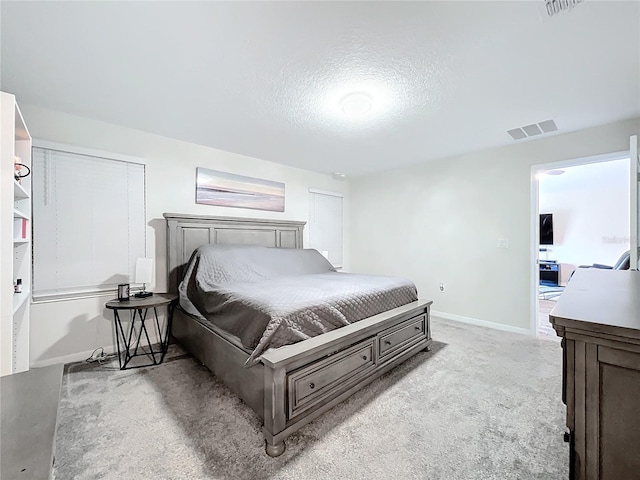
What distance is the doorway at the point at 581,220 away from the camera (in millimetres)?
5801

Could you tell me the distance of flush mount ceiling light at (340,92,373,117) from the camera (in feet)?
7.34

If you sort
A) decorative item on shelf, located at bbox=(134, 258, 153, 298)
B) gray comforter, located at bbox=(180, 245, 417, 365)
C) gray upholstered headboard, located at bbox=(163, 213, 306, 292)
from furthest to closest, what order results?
gray upholstered headboard, located at bbox=(163, 213, 306, 292), decorative item on shelf, located at bbox=(134, 258, 153, 298), gray comforter, located at bbox=(180, 245, 417, 365)

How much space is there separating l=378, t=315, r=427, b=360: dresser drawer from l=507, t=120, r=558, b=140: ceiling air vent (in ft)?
7.33

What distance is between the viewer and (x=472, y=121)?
279 centimetres

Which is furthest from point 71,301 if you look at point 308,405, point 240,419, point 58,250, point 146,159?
point 308,405

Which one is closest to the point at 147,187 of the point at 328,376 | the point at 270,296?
the point at 270,296

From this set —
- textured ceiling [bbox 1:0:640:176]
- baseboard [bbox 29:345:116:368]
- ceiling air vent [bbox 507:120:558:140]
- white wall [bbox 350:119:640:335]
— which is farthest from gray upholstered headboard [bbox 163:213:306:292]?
ceiling air vent [bbox 507:120:558:140]

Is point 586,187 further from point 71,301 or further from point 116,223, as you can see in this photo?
point 71,301

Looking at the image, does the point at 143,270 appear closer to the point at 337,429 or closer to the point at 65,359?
the point at 65,359

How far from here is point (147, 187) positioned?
307cm

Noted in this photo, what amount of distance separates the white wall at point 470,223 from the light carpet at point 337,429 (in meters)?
1.22

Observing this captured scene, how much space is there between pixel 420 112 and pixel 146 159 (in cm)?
286

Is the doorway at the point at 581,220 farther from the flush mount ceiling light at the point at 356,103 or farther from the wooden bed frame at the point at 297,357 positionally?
the flush mount ceiling light at the point at 356,103

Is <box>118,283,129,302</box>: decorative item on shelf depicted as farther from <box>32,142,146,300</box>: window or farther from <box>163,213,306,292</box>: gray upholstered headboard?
<box>163,213,306,292</box>: gray upholstered headboard
